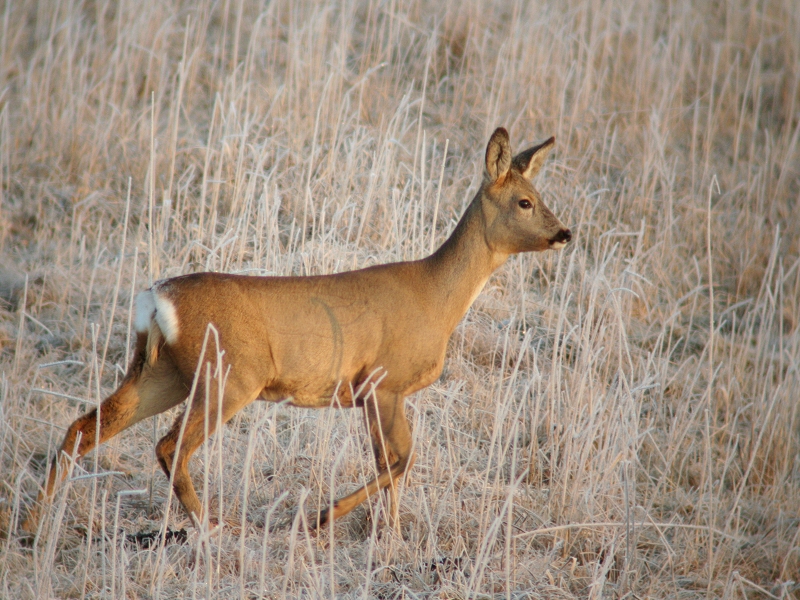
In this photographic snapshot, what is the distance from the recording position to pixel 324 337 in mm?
4441

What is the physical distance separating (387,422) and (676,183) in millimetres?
5876

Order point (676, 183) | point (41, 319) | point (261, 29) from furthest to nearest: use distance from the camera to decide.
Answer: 1. point (261, 29)
2. point (676, 183)
3. point (41, 319)

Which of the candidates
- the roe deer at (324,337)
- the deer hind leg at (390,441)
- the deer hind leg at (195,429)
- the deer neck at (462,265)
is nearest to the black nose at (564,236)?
the roe deer at (324,337)

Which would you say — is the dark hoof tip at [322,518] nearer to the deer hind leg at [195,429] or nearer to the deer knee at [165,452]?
the deer hind leg at [195,429]

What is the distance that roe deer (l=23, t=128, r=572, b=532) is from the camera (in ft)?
13.9

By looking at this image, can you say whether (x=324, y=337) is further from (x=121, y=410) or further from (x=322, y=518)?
(x=121, y=410)

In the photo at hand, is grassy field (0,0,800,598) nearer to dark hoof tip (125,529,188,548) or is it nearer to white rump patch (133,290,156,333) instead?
dark hoof tip (125,529,188,548)

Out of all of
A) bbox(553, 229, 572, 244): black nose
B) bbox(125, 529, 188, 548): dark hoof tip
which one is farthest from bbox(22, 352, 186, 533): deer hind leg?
bbox(553, 229, 572, 244): black nose

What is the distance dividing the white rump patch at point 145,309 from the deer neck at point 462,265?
1540mm

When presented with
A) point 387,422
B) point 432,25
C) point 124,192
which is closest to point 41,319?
point 124,192

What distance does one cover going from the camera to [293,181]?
314 inches

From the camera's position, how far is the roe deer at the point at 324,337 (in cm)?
423

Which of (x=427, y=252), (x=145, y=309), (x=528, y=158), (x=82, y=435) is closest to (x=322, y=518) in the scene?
(x=82, y=435)

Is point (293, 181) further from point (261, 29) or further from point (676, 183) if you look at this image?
point (676, 183)
